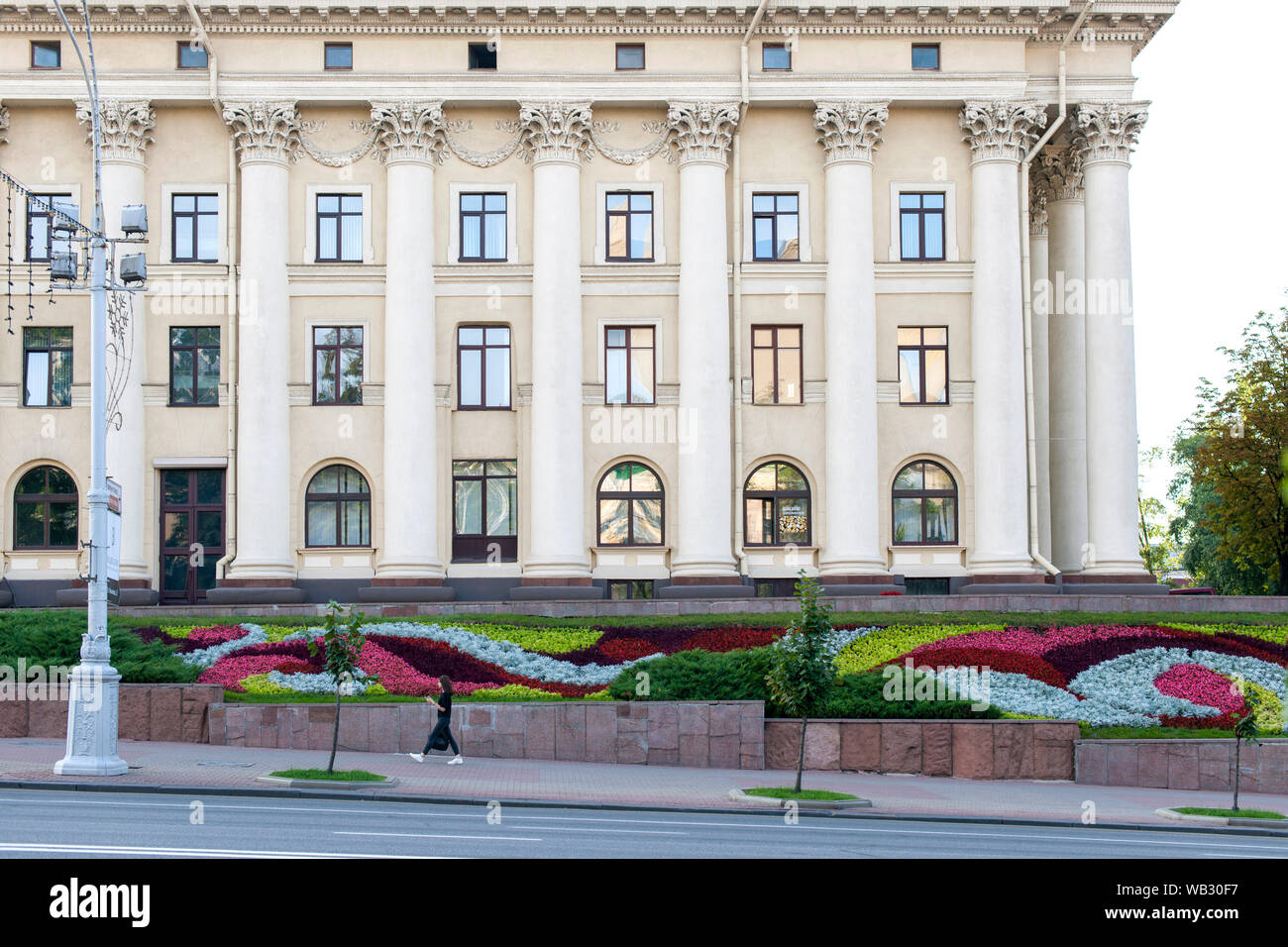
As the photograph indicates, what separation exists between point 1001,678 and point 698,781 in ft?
28.5

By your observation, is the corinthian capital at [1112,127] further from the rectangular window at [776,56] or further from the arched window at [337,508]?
the arched window at [337,508]

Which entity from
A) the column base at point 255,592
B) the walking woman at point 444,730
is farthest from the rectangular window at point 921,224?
the walking woman at point 444,730

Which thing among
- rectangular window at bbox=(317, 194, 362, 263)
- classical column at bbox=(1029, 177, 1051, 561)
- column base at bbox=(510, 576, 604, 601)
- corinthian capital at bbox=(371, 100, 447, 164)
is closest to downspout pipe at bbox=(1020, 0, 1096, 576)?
classical column at bbox=(1029, 177, 1051, 561)

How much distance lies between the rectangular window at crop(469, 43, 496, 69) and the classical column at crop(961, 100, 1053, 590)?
50.8 ft

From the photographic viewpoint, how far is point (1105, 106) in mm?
49031

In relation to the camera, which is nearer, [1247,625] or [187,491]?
[1247,625]

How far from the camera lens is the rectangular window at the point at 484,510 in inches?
1881

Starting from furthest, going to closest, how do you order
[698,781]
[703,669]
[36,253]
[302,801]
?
[36,253]
[703,669]
[698,781]
[302,801]

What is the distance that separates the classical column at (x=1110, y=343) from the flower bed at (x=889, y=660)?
11.9 meters

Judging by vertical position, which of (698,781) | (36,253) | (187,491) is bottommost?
(698,781)

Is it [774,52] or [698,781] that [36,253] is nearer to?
[774,52]

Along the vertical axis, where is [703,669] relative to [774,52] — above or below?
below

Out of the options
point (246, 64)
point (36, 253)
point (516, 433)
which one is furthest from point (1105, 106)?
point (36, 253)

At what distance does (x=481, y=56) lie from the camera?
159 ft
